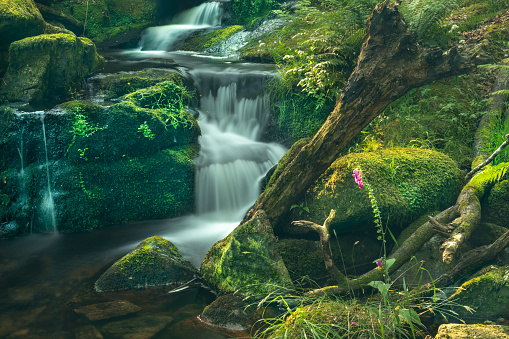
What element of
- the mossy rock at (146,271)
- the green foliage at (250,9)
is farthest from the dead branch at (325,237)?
the green foliage at (250,9)

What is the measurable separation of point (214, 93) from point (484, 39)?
200 inches

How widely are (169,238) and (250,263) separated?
199cm

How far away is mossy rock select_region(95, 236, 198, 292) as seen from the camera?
172 inches

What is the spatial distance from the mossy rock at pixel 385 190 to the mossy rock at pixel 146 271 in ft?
4.44

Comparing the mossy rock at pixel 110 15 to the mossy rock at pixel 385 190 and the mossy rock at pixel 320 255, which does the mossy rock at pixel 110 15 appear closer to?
the mossy rock at pixel 385 190

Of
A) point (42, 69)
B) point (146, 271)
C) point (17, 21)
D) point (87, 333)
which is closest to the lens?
point (87, 333)

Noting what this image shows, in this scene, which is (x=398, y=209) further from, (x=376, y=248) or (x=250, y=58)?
(x=250, y=58)

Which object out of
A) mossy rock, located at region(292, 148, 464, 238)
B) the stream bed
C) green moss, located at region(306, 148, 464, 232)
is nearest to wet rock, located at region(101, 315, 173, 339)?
the stream bed

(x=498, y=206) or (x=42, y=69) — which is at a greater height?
(x=42, y=69)

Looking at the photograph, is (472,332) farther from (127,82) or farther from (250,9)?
(250,9)

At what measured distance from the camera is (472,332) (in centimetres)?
271

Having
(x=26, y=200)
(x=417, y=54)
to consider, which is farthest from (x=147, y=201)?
(x=417, y=54)

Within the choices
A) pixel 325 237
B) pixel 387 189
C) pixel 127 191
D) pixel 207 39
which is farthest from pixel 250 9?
pixel 325 237

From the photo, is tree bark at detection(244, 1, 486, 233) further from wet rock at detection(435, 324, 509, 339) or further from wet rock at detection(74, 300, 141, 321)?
wet rock at detection(435, 324, 509, 339)
